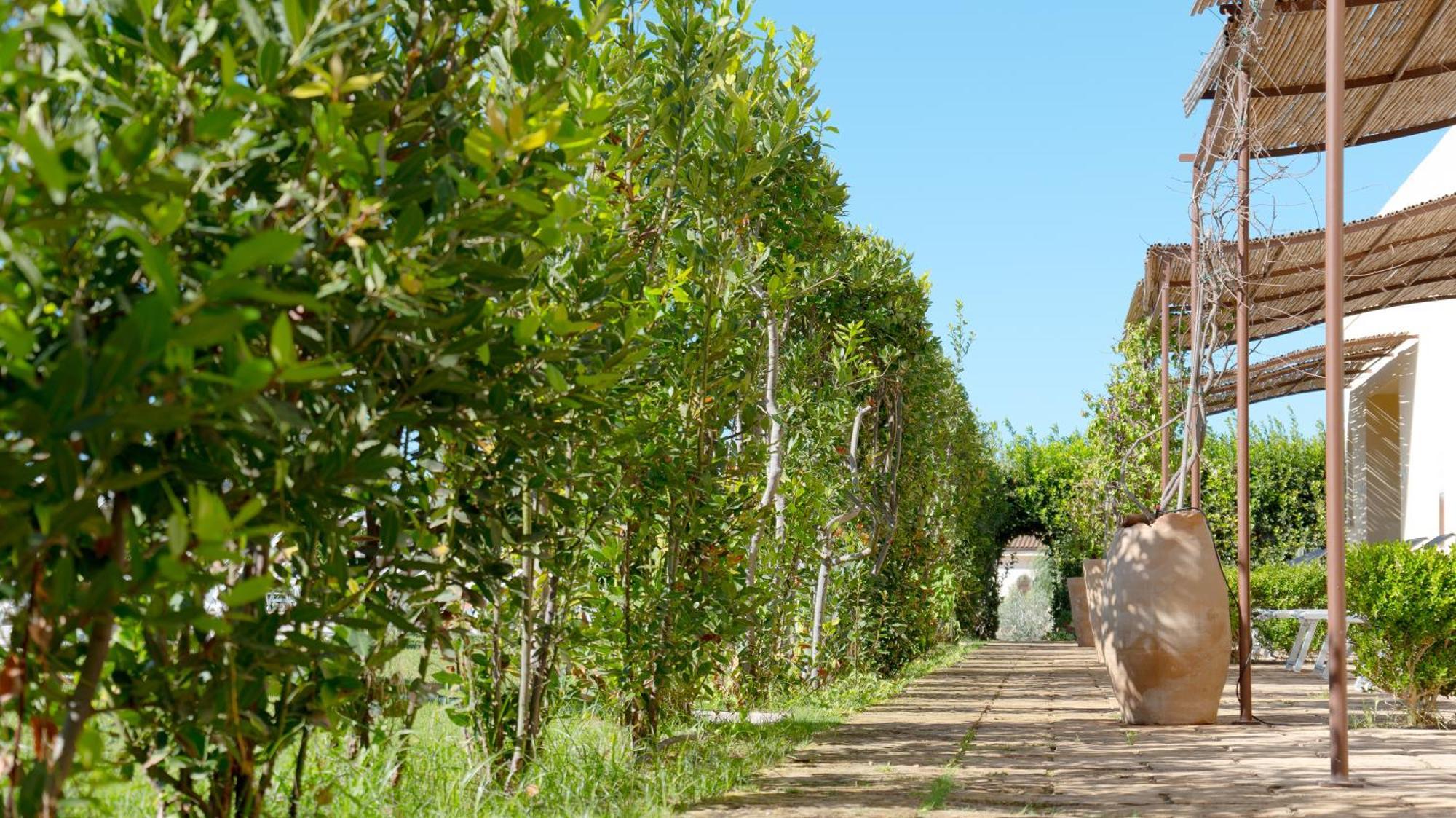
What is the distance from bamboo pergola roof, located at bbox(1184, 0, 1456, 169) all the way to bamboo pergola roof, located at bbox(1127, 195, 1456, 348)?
2.71 feet

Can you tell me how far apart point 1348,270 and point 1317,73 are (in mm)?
4392

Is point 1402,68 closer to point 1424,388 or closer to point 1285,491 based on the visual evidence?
point 1424,388

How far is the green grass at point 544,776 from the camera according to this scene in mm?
3100

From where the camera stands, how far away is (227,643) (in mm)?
1988

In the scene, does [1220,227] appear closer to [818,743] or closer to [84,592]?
[818,743]

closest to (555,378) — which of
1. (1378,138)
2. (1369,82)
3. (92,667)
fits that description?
(92,667)

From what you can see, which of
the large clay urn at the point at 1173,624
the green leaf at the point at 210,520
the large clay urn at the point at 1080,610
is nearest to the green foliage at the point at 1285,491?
the large clay urn at the point at 1080,610

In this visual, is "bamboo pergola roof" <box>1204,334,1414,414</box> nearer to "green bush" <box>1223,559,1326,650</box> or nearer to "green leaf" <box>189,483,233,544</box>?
"green bush" <box>1223,559,1326,650</box>

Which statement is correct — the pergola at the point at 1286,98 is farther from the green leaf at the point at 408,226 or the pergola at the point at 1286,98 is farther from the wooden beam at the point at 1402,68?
the green leaf at the point at 408,226

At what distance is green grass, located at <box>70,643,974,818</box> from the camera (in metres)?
3.10

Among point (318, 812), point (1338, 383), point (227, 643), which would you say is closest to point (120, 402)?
point (227, 643)

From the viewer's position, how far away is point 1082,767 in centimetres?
523

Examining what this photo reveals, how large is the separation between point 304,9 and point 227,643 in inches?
39.3

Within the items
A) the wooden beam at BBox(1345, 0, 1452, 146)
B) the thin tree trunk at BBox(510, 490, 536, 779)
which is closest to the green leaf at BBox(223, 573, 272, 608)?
the thin tree trunk at BBox(510, 490, 536, 779)
